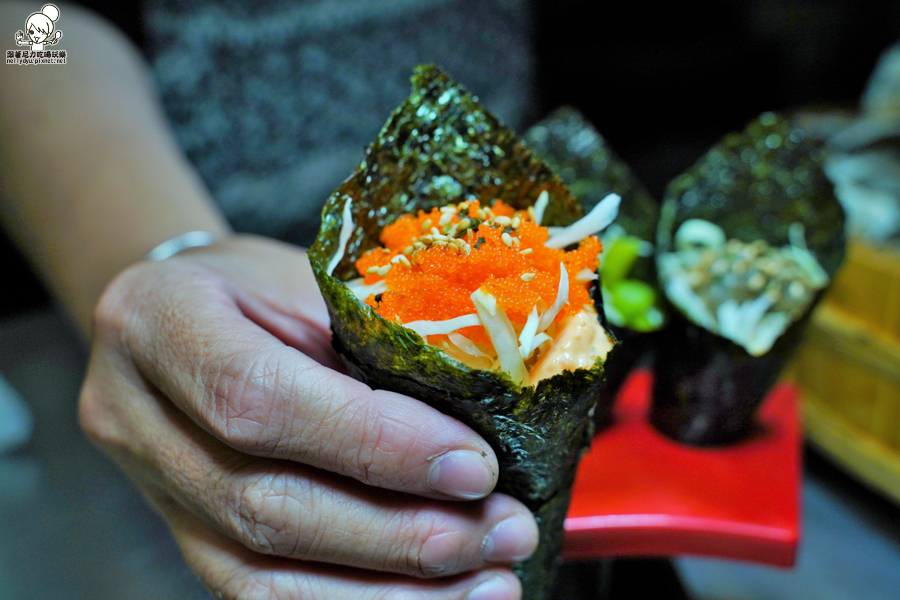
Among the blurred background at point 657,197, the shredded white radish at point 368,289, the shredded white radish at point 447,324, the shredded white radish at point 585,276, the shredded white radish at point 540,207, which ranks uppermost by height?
the shredded white radish at point 540,207

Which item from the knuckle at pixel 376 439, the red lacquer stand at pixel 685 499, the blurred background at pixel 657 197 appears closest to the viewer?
the knuckle at pixel 376 439

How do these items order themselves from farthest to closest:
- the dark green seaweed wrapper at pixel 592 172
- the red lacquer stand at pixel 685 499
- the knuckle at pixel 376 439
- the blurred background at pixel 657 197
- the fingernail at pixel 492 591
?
the dark green seaweed wrapper at pixel 592 172 < the blurred background at pixel 657 197 < the red lacquer stand at pixel 685 499 < the fingernail at pixel 492 591 < the knuckle at pixel 376 439

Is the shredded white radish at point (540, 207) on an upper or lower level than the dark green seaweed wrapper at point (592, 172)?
upper

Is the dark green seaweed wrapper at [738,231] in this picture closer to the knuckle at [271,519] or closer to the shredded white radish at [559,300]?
the shredded white radish at [559,300]

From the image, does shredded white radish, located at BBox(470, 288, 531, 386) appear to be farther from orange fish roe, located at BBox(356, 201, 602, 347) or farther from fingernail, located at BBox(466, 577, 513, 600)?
fingernail, located at BBox(466, 577, 513, 600)

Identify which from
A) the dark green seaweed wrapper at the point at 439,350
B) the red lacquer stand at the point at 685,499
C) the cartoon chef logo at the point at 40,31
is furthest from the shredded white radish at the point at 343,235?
A: the cartoon chef logo at the point at 40,31

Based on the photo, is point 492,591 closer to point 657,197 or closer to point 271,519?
point 271,519

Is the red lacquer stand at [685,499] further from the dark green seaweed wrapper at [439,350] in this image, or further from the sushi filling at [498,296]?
the sushi filling at [498,296]

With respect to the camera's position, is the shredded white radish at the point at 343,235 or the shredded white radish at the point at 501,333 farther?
the shredded white radish at the point at 343,235
